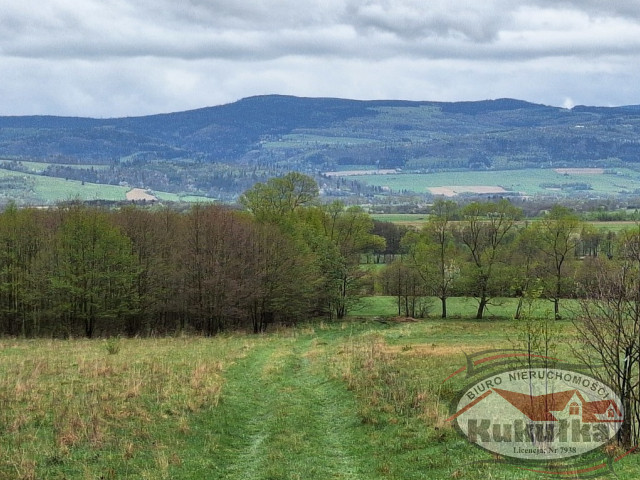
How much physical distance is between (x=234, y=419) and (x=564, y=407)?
1013 cm

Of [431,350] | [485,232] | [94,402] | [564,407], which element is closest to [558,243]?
[485,232]

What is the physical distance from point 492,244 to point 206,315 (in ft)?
112

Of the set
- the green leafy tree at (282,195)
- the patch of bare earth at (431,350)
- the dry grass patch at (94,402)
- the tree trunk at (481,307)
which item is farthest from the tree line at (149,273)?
the patch of bare earth at (431,350)

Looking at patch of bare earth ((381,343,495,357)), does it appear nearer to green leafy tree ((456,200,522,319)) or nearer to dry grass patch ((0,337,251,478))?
dry grass patch ((0,337,251,478))

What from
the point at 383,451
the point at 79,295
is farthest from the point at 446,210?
the point at 383,451

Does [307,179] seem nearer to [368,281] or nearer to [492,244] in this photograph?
[368,281]

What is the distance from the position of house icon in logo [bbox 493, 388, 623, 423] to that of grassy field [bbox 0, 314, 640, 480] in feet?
6.76

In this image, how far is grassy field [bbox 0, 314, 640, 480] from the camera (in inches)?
603

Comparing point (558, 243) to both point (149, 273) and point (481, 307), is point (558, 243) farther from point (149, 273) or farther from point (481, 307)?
point (149, 273)

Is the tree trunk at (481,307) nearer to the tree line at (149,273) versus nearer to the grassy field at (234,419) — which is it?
the tree line at (149,273)

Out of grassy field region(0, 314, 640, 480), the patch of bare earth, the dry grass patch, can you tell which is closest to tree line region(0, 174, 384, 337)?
the dry grass patch

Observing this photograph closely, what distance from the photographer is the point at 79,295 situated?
51.5 metres
